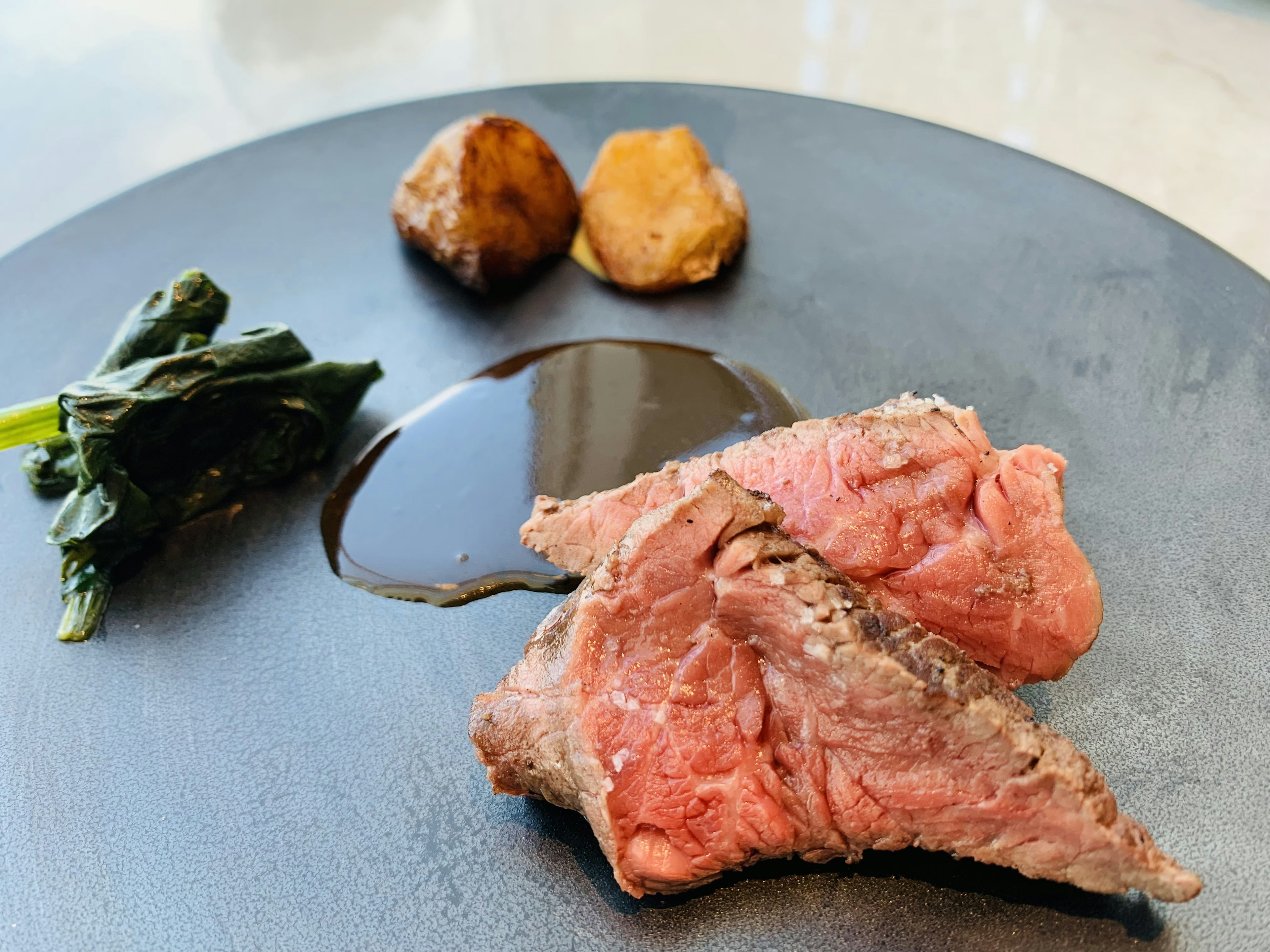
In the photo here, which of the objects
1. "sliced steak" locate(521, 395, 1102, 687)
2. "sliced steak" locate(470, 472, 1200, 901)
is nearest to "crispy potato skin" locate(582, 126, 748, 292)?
"sliced steak" locate(521, 395, 1102, 687)

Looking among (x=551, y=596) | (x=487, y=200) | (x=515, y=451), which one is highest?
(x=487, y=200)

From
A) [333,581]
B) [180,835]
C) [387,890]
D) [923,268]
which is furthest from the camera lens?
[923,268]

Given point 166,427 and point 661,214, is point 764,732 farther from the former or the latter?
point 661,214

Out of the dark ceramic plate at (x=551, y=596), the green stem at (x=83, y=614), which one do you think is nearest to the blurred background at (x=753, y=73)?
the dark ceramic plate at (x=551, y=596)

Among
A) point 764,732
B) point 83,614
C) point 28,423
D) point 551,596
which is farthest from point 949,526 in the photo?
point 28,423

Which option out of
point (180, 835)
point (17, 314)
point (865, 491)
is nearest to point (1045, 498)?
point (865, 491)

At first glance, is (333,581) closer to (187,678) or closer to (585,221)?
(187,678)

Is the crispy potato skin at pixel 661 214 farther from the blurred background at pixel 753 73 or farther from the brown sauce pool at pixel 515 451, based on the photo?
the blurred background at pixel 753 73
